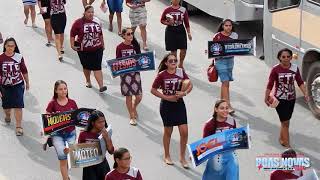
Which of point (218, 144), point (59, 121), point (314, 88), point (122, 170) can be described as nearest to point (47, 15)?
point (314, 88)

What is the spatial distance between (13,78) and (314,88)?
4875mm

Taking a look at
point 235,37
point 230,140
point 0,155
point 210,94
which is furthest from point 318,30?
point 0,155

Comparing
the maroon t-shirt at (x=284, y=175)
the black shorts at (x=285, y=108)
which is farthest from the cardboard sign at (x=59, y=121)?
the black shorts at (x=285, y=108)

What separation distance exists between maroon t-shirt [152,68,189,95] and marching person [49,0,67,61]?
17.5ft

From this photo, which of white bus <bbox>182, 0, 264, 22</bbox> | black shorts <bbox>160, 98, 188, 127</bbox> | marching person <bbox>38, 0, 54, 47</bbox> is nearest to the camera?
black shorts <bbox>160, 98, 188, 127</bbox>

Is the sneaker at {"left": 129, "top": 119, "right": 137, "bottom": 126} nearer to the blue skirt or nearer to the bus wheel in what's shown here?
the bus wheel

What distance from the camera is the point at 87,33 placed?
1189cm

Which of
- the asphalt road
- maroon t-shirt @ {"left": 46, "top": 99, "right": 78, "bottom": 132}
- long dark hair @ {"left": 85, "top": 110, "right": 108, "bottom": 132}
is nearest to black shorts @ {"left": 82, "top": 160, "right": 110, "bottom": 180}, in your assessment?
long dark hair @ {"left": 85, "top": 110, "right": 108, "bottom": 132}

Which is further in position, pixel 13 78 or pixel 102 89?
pixel 102 89

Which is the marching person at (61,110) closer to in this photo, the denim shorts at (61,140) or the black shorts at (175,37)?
the denim shorts at (61,140)

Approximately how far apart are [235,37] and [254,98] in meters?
1.56

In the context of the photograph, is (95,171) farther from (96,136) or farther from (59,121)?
(59,121)

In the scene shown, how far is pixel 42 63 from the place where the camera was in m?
14.0

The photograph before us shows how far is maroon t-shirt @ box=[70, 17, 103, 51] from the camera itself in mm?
11852
